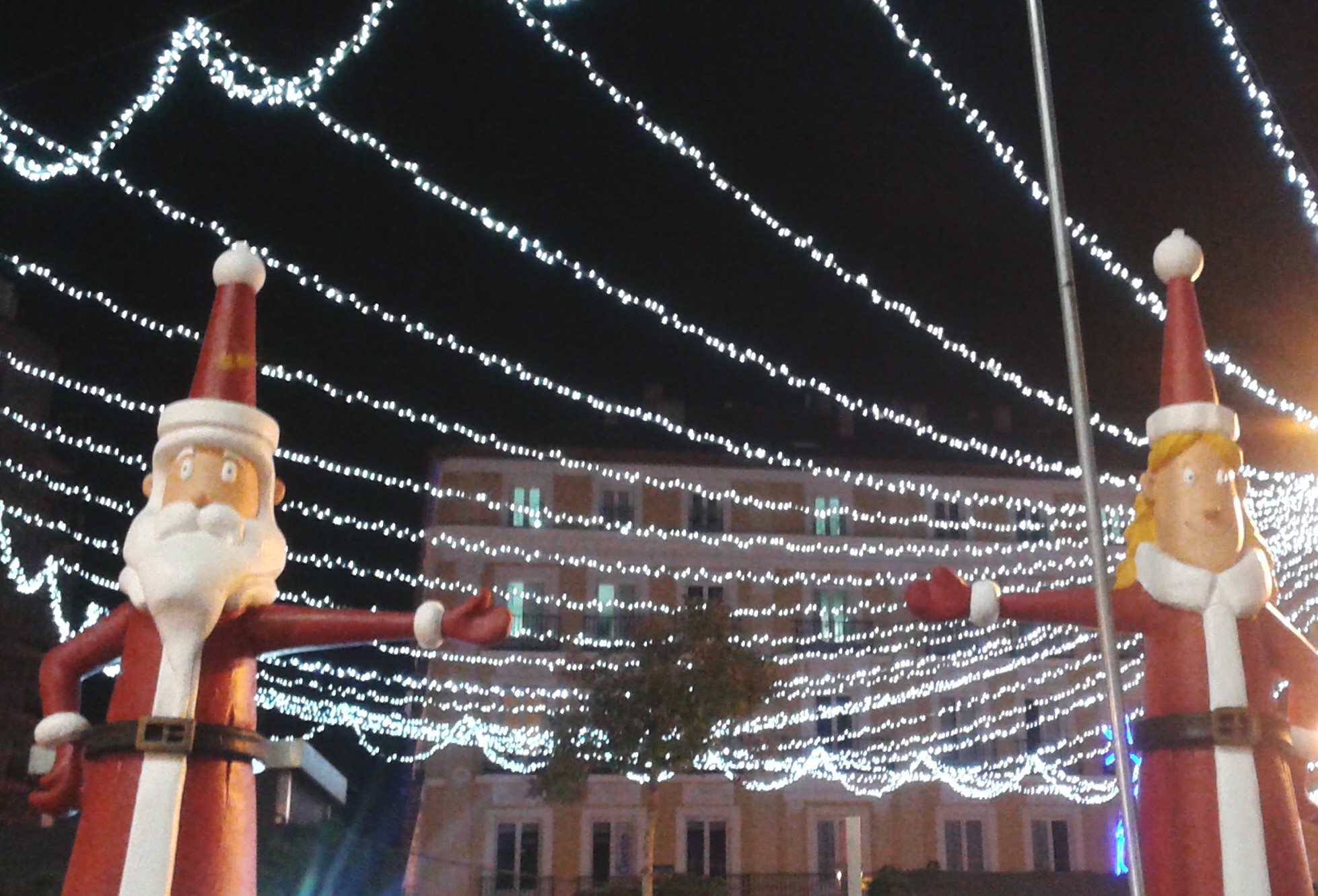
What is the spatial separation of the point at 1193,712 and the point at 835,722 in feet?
69.6

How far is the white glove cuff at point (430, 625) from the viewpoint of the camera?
750cm

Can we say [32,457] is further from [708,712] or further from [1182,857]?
[1182,857]

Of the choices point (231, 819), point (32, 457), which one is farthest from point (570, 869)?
point (231, 819)

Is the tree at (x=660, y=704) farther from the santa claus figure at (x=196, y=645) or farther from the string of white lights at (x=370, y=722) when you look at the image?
the santa claus figure at (x=196, y=645)

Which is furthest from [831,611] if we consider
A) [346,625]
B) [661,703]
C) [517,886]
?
[346,625]

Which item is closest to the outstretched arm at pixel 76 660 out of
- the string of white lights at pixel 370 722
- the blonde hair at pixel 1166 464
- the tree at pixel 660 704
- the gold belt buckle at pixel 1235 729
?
the blonde hair at pixel 1166 464

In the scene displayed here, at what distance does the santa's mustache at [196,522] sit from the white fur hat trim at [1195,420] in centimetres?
510

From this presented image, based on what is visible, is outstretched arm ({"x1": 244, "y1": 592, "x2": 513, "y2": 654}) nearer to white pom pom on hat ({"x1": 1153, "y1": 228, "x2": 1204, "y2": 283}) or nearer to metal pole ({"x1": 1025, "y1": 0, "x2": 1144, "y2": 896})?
metal pole ({"x1": 1025, "y1": 0, "x2": 1144, "y2": 896})

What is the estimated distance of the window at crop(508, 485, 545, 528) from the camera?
93.1ft

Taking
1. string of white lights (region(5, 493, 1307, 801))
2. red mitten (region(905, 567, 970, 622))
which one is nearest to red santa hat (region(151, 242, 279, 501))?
red mitten (region(905, 567, 970, 622))

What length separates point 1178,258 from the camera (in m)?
8.27

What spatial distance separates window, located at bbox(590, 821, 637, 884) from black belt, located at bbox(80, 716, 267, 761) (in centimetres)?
2042

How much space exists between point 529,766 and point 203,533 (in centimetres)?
1989

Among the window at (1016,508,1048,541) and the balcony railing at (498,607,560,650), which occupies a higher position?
the window at (1016,508,1048,541)
